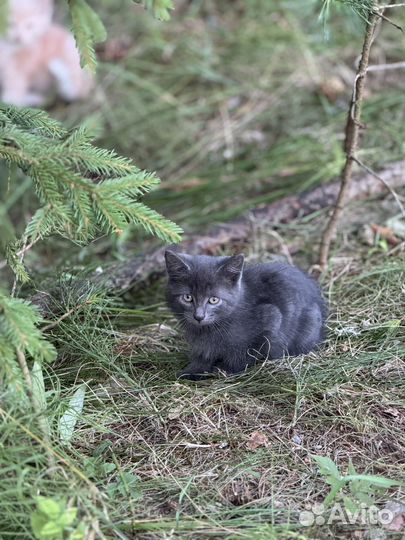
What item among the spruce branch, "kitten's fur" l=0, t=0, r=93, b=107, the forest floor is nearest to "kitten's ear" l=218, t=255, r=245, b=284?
the forest floor

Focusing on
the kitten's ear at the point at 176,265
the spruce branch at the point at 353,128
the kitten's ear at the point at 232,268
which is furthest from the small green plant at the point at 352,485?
the spruce branch at the point at 353,128

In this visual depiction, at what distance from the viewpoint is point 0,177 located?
5.89m

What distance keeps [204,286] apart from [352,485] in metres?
1.14

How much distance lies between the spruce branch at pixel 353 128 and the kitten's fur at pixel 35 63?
11.5 feet

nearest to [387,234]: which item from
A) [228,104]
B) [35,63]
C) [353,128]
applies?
[353,128]

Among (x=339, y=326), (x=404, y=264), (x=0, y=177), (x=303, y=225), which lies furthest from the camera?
(x=0, y=177)

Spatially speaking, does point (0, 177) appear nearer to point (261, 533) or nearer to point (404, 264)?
point (404, 264)

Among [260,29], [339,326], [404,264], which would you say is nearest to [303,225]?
[404,264]

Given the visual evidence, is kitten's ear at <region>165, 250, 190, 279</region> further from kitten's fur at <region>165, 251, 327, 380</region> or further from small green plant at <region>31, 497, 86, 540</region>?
small green plant at <region>31, 497, 86, 540</region>

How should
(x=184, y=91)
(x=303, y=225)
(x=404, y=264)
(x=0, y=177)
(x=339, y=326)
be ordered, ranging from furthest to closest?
(x=184, y=91)
(x=0, y=177)
(x=303, y=225)
(x=404, y=264)
(x=339, y=326)

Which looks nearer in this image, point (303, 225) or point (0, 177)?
point (303, 225)

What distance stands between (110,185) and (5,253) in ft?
1.97

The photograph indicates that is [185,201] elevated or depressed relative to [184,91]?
depressed

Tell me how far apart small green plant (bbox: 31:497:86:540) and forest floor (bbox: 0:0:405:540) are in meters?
0.08
